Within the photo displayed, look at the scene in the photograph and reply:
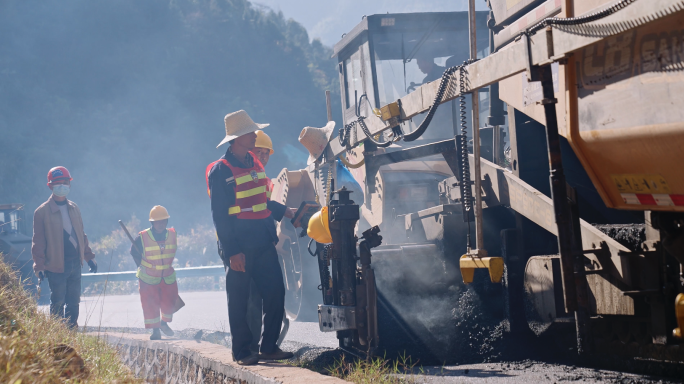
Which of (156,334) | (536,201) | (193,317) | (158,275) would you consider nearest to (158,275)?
(158,275)

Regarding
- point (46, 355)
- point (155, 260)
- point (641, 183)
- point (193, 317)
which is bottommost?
point (193, 317)

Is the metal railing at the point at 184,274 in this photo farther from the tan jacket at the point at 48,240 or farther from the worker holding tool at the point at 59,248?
the tan jacket at the point at 48,240

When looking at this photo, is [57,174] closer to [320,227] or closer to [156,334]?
[156,334]

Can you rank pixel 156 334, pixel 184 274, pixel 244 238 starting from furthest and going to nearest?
1. pixel 184 274
2. pixel 156 334
3. pixel 244 238

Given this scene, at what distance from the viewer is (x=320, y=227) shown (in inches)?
215

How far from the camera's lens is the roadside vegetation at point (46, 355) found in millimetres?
3113

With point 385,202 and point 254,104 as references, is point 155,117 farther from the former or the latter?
point 385,202

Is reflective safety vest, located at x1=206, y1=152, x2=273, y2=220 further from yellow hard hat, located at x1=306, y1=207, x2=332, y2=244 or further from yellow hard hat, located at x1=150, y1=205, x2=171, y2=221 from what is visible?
yellow hard hat, located at x1=150, y1=205, x2=171, y2=221

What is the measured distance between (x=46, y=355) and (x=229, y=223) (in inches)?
73.1

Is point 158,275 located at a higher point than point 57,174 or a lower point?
lower

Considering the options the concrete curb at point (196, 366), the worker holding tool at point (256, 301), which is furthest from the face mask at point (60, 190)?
the worker holding tool at point (256, 301)

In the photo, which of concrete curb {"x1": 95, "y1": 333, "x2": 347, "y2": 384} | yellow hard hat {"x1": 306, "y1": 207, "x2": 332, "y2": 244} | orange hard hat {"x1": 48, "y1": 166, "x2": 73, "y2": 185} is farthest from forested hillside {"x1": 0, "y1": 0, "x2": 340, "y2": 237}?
yellow hard hat {"x1": 306, "y1": 207, "x2": 332, "y2": 244}

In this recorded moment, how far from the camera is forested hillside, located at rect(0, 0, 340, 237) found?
40906 millimetres

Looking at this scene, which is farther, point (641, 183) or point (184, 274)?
point (184, 274)
